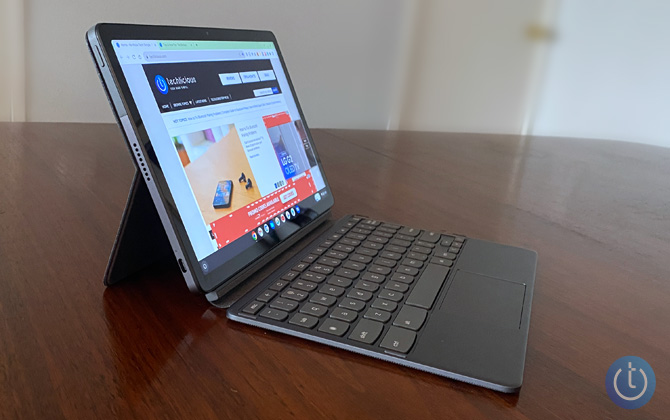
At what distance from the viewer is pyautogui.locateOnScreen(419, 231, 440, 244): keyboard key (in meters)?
0.67

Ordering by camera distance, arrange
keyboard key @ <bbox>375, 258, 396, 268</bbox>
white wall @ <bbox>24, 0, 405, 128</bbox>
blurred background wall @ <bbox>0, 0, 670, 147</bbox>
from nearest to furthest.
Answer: keyboard key @ <bbox>375, 258, 396, 268</bbox> → white wall @ <bbox>24, 0, 405, 128</bbox> → blurred background wall @ <bbox>0, 0, 670, 147</bbox>

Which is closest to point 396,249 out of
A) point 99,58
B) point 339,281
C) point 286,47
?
point 339,281

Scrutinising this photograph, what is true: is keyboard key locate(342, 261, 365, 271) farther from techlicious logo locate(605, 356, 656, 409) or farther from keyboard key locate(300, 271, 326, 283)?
techlicious logo locate(605, 356, 656, 409)

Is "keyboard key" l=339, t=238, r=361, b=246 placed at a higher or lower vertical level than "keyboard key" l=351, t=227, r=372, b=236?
higher

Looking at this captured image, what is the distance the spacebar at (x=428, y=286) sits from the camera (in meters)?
0.50

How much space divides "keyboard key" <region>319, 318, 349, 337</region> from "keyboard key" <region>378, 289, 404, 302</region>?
6 centimetres

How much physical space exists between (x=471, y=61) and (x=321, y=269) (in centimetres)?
178

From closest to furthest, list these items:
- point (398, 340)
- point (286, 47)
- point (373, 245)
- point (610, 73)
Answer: point (398, 340) → point (373, 245) → point (286, 47) → point (610, 73)

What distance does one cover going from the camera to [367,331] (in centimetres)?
45

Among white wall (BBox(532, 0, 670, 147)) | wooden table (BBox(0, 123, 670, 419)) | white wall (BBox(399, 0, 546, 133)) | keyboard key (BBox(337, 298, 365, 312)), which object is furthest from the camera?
white wall (BBox(399, 0, 546, 133))

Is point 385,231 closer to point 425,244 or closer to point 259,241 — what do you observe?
point 425,244

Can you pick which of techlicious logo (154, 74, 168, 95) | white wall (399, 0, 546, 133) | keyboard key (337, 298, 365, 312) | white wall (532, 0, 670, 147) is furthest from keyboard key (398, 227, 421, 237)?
white wall (532, 0, 670, 147)

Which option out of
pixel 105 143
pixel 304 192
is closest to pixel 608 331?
pixel 304 192

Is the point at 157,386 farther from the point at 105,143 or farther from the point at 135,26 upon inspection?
the point at 105,143
